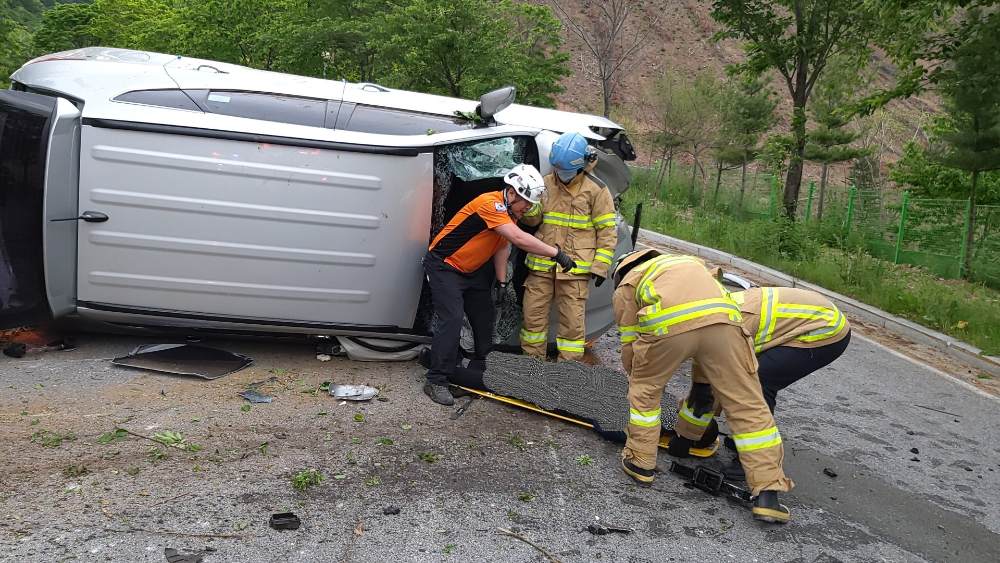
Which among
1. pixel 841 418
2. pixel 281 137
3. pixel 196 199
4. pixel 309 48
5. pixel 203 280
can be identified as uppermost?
pixel 309 48

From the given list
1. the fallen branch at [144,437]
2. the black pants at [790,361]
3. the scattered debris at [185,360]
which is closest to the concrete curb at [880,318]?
the black pants at [790,361]

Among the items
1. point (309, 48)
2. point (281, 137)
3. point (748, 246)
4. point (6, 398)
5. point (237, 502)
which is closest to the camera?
point (237, 502)

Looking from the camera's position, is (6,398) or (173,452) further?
(6,398)

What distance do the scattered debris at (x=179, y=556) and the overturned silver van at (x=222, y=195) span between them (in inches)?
76.8

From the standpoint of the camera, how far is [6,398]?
389 centimetres

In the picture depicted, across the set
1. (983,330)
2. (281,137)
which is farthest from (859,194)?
(281,137)

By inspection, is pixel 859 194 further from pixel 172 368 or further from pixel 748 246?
pixel 172 368

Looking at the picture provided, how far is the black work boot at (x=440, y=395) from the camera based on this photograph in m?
4.27

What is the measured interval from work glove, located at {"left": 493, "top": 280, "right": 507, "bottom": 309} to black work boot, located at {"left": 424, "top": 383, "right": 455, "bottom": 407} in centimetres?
78

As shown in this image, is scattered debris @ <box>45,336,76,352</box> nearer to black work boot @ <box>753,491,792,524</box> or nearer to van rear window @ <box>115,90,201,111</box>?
van rear window @ <box>115,90,201,111</box>

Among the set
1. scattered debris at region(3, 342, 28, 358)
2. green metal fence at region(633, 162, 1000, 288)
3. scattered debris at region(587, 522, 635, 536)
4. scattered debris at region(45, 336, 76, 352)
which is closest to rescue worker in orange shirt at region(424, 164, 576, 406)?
scattered debris at region(587, 522, 635, 536)

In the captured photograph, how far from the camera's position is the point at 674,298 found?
10.8 ft

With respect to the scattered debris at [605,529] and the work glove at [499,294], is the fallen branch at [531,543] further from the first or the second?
the work glove at [499,294]

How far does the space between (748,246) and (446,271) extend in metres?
8.85
